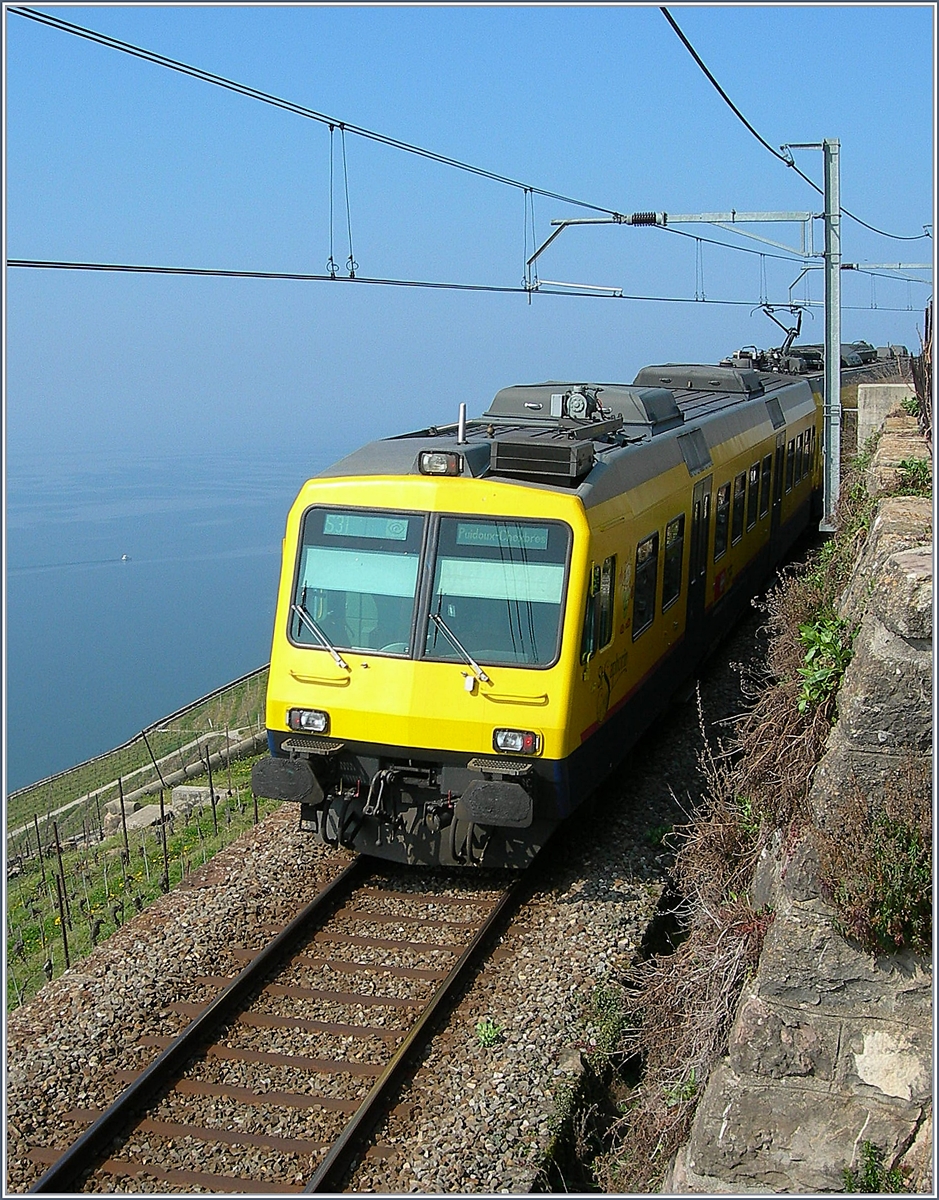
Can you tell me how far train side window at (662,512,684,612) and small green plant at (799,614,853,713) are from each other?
4109 millimetres

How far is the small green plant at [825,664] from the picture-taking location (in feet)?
21.2

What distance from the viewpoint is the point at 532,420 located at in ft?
36.8

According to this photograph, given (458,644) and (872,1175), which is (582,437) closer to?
(458,644)

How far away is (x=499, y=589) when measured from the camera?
862cm

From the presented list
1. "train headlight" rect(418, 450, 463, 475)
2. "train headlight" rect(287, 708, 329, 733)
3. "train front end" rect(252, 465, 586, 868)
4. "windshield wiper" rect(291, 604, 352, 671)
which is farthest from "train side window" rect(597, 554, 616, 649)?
"train headlight" rect(287, 708, 329, 733)

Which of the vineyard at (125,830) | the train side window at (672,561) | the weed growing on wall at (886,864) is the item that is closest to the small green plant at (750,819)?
the weed growing on wall at (886,864)

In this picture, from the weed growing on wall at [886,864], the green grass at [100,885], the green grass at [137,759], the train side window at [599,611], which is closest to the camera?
the weed growing on wall at [886,864]

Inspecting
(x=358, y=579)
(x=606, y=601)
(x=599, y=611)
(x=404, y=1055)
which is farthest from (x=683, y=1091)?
(x=358, y=579)

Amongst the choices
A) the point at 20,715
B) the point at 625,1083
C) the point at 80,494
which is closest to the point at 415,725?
the point at 625,1083

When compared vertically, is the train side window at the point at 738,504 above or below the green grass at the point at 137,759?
above

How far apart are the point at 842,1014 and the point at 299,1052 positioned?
3.10 metres

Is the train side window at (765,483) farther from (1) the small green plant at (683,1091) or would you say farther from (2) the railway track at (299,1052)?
(1) the small green plant at (683,1091)

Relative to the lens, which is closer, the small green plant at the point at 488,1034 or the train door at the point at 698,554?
the small green plant at the point at 488,1034

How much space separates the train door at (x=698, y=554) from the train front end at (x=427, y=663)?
3713 mm
